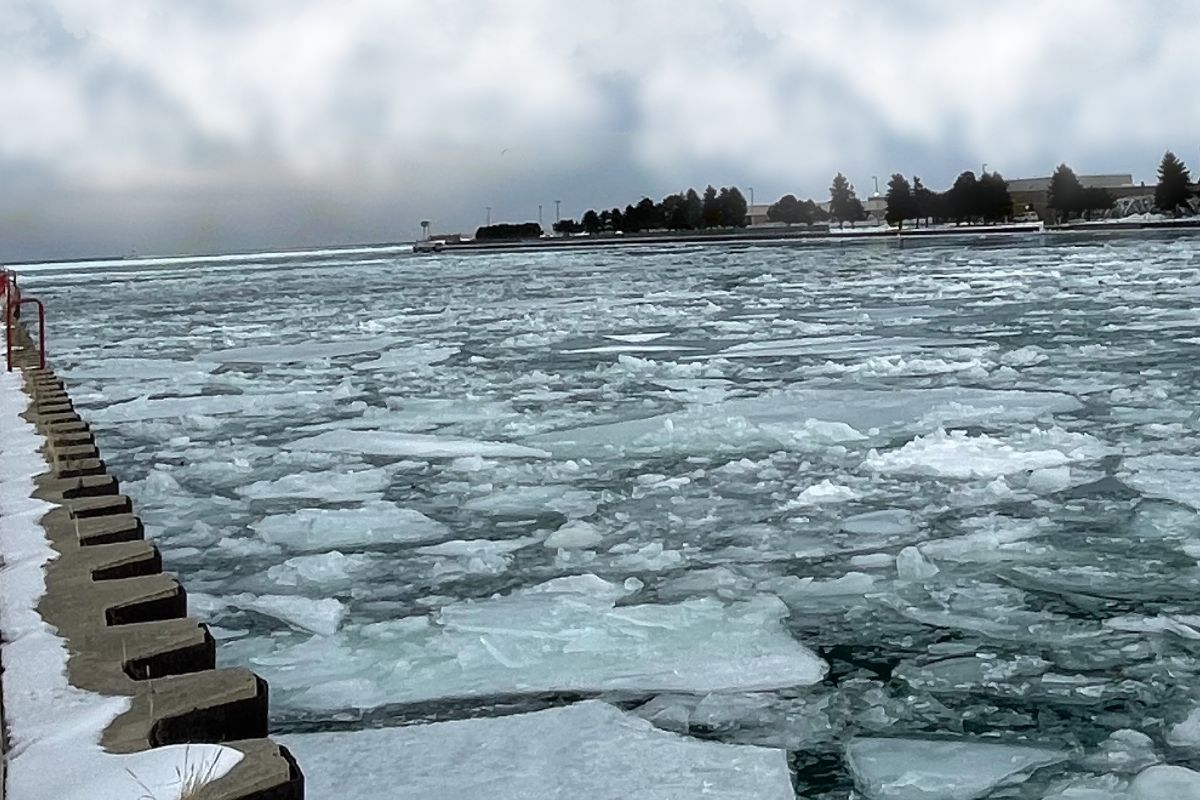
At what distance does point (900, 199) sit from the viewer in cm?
10094

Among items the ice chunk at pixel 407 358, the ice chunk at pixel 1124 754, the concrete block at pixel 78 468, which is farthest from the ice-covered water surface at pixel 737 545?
the concrete block at pixel 78 468

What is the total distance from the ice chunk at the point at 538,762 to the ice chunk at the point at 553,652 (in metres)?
0.25

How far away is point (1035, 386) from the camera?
8.12m

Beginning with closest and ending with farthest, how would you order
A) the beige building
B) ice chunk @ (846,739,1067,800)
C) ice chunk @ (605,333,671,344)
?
ice chunk @ (846,739,1067,800) → ice chunk @ (605,333,671,344) → the beige building

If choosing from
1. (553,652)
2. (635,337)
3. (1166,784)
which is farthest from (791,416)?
(635,337)

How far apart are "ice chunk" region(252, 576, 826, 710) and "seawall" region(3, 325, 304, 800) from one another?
1.60 ft

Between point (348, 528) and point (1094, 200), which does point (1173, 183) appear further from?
point (348, 528)

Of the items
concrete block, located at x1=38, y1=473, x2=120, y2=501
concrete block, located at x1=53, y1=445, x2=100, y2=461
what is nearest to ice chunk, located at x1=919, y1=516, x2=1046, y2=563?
concrete block, located at x1=38, y1=473, x2=120, y2=501

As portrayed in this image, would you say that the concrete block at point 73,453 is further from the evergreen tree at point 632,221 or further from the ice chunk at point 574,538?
the evergreen tree at point 632,221

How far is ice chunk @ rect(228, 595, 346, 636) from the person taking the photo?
11.3 feet

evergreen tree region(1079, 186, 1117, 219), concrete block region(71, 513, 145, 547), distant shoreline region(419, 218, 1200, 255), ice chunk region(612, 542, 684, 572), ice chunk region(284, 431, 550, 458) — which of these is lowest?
ice chunk region(612, 542, 684, 572)

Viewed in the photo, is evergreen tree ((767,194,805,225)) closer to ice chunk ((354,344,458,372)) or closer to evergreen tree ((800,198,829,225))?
evergreen tree ((800,198,829,225))

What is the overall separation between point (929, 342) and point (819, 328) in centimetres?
207

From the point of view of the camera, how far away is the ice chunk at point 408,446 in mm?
6215
